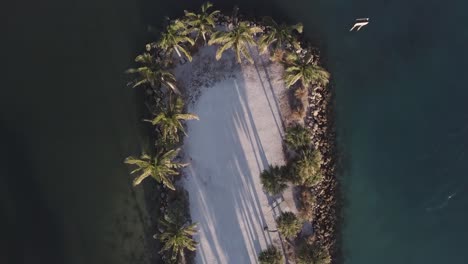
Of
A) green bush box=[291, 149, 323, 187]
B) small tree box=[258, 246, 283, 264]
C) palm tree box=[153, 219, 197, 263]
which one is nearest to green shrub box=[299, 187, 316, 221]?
green bush box=[291, 149, 323, 187]

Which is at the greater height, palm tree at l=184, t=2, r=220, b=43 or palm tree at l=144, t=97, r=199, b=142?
palm tree at l=184, t=2, r=220, b=43

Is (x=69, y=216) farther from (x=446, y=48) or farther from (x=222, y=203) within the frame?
(x=446, y=48)

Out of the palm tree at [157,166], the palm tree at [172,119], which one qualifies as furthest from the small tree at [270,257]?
the palm tree at [172,119]

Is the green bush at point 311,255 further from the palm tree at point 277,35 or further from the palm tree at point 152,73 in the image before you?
the palm tree at point 152,73

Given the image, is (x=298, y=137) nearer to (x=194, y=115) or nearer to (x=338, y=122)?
(x=338, y=122)

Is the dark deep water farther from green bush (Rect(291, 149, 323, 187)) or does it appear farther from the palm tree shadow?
the palm tree shadow

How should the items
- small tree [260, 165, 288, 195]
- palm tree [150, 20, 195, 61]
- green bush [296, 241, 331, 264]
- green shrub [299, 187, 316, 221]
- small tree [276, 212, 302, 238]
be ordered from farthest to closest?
green shrub [299, 187, 316, 221]
small tree [260, 165, 288, 195]
palm tree [150, 20, 195, 61]
small tree [276, 212, 302, 238]
green bush [296, 241, 331, 264]
